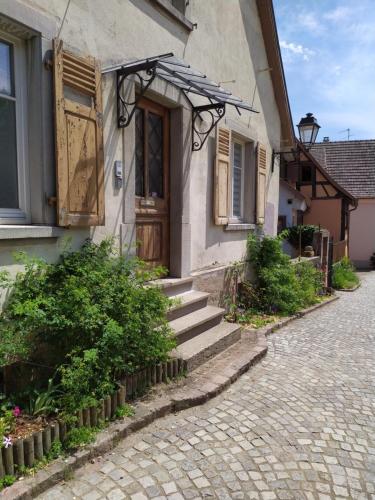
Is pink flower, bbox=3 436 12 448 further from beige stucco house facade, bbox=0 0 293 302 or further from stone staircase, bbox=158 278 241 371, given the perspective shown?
stone staircase, bbox=158 278 241 371

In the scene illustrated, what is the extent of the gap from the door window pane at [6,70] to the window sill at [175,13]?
2.20 meters

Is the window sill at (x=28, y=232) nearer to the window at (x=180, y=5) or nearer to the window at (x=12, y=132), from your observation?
the window at (x=12, y=132)

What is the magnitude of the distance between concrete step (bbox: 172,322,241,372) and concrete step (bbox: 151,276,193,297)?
0.66 meters

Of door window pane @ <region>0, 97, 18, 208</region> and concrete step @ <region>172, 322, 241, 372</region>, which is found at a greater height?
door window pane @ <region>0, 97, 18, 208</region>

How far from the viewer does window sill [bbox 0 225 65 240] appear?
Answer: 9.78ft

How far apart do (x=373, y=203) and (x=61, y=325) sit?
20.0 meters

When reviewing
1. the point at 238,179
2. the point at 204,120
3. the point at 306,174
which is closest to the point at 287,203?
the point at 306,174

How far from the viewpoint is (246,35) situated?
22.8ft

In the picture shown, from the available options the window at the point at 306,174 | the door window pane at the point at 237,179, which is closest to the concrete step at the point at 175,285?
the door window pane at the point at 237,179

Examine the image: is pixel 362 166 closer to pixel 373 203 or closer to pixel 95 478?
pixel 373 203

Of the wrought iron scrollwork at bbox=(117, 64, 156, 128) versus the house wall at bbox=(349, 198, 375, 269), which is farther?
the house wall at bbox=(349, 198, 375, 269)

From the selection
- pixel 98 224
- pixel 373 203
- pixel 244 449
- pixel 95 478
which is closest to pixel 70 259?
pixel 98 224

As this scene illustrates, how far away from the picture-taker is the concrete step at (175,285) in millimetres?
4859

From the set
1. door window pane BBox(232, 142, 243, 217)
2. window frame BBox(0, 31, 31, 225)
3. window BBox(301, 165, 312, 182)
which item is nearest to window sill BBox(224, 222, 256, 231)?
door window pane BBox(232, 142, 243, 217)
